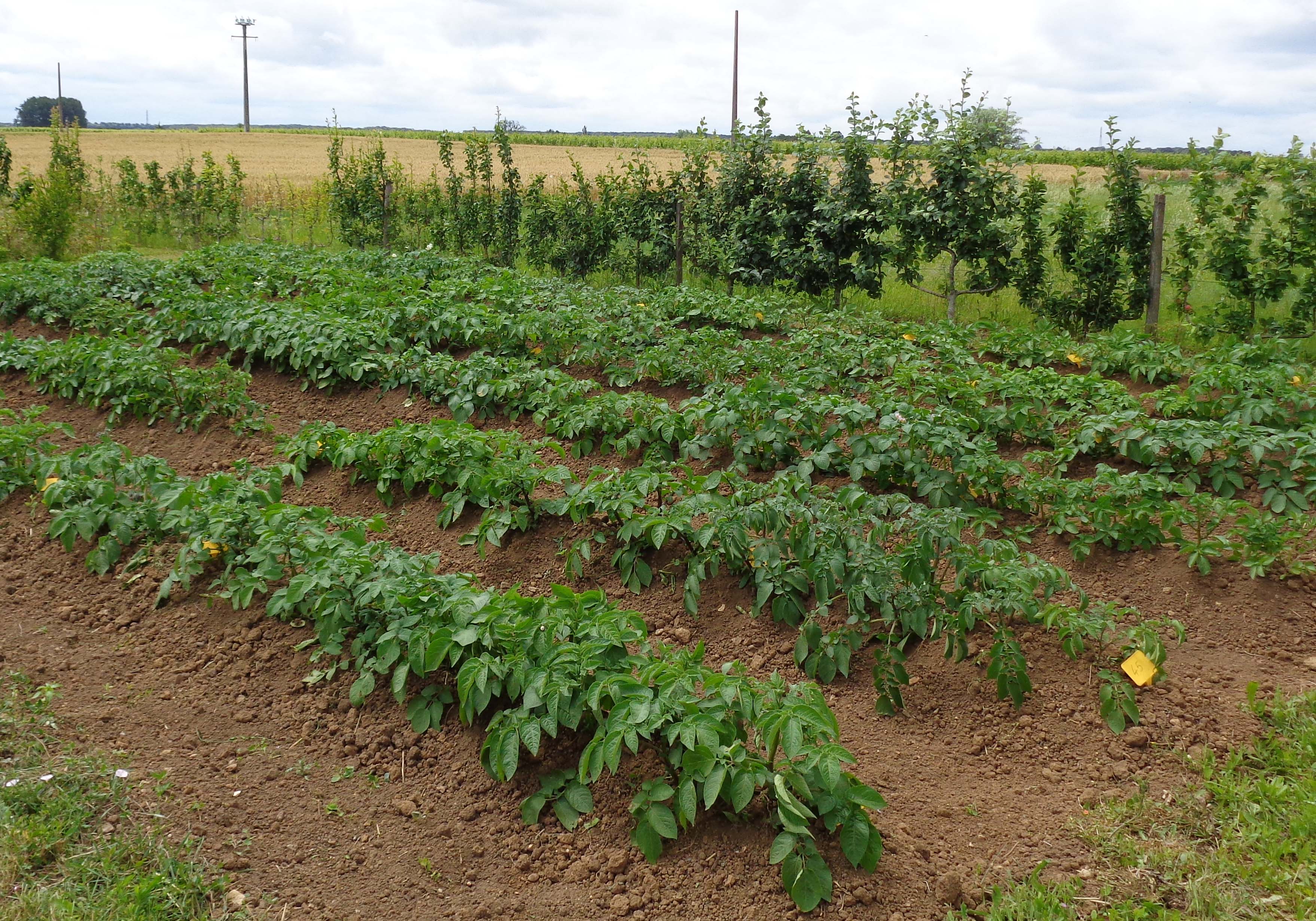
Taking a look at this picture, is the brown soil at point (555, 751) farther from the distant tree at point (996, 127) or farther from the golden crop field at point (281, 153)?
the golden crop field at point (281, 153)

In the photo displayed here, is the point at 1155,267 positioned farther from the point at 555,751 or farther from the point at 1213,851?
the point at 555,751

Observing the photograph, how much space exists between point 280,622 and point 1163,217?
9635 millimetres

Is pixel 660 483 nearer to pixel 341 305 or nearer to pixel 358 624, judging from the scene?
pixel 358 624

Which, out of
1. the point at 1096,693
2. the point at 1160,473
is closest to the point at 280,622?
the point at 1096,693

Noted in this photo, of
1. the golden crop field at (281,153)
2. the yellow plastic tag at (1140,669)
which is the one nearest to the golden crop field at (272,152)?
the golden crop field at (281,153)

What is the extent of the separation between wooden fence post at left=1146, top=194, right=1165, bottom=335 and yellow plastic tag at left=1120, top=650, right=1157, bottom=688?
282 inches

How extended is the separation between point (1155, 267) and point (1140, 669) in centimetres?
760

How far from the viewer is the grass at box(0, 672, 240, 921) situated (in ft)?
8.77

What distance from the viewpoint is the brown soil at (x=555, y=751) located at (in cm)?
280

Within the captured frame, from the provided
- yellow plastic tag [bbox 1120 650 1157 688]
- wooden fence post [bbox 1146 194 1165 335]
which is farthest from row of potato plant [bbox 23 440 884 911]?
wooden fence post [bbox 1146 194 1165 335]

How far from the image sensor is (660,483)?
438 cm

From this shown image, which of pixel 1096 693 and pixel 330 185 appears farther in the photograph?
pixel 330 185

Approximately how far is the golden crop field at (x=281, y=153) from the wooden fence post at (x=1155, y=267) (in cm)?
1410

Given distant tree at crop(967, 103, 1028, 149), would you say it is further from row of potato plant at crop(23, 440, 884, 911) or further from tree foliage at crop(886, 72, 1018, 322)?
row of potato plant at crop(23, 440, 884, 911)
